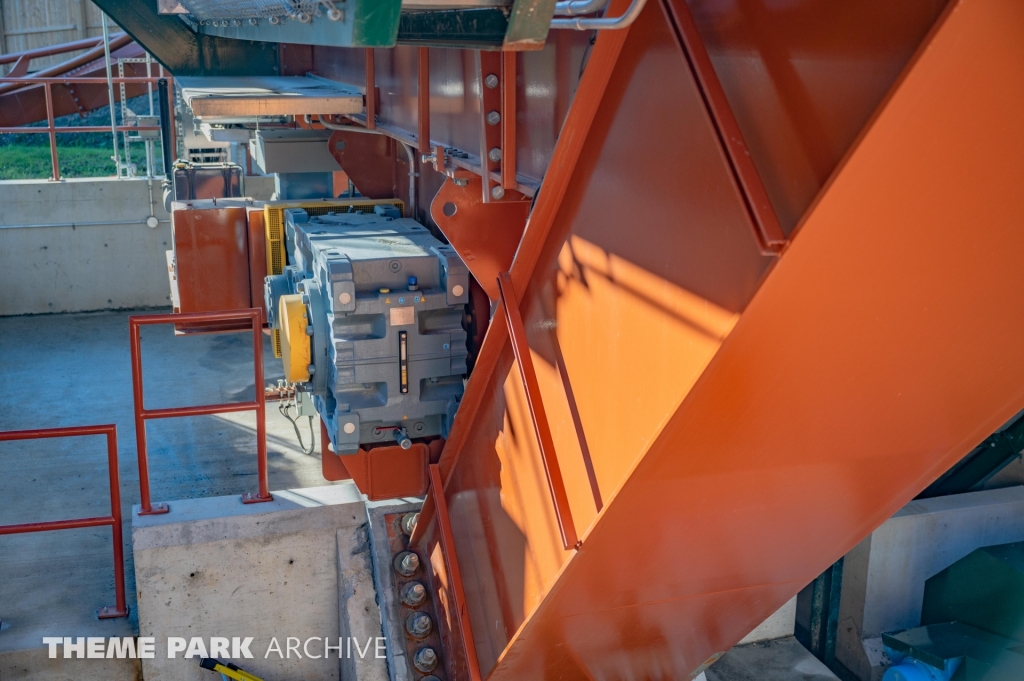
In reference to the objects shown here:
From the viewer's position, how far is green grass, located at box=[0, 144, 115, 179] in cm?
1599

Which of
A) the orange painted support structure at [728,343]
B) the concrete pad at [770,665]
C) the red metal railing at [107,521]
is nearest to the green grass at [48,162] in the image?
the red metal railing at [107,521]

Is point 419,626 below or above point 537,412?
below

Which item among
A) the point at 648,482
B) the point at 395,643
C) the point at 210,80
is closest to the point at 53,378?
the point at 210,80

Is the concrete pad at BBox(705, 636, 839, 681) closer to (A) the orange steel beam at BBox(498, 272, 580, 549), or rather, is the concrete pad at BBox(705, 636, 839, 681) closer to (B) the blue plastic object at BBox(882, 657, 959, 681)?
(B) the blue plastic object at BBox(882, 657, 959, 681)

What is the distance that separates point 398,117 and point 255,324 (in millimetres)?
1423

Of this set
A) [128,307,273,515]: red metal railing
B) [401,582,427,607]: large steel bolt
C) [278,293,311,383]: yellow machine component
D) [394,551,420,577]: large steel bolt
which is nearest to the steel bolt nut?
[394,551,420,577]: large steel bolt

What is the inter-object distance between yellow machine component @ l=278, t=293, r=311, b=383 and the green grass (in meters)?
12.3

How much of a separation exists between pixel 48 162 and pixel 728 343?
1767cm

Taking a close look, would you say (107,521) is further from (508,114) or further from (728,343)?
(728,343)

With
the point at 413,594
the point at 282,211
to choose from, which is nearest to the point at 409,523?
the point at 413,594

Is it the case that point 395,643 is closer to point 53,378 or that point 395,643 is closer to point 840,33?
point 840,33

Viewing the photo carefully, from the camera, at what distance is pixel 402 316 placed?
476cm

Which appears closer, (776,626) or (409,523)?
(409,523)

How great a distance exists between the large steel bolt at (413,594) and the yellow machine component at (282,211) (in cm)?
264
